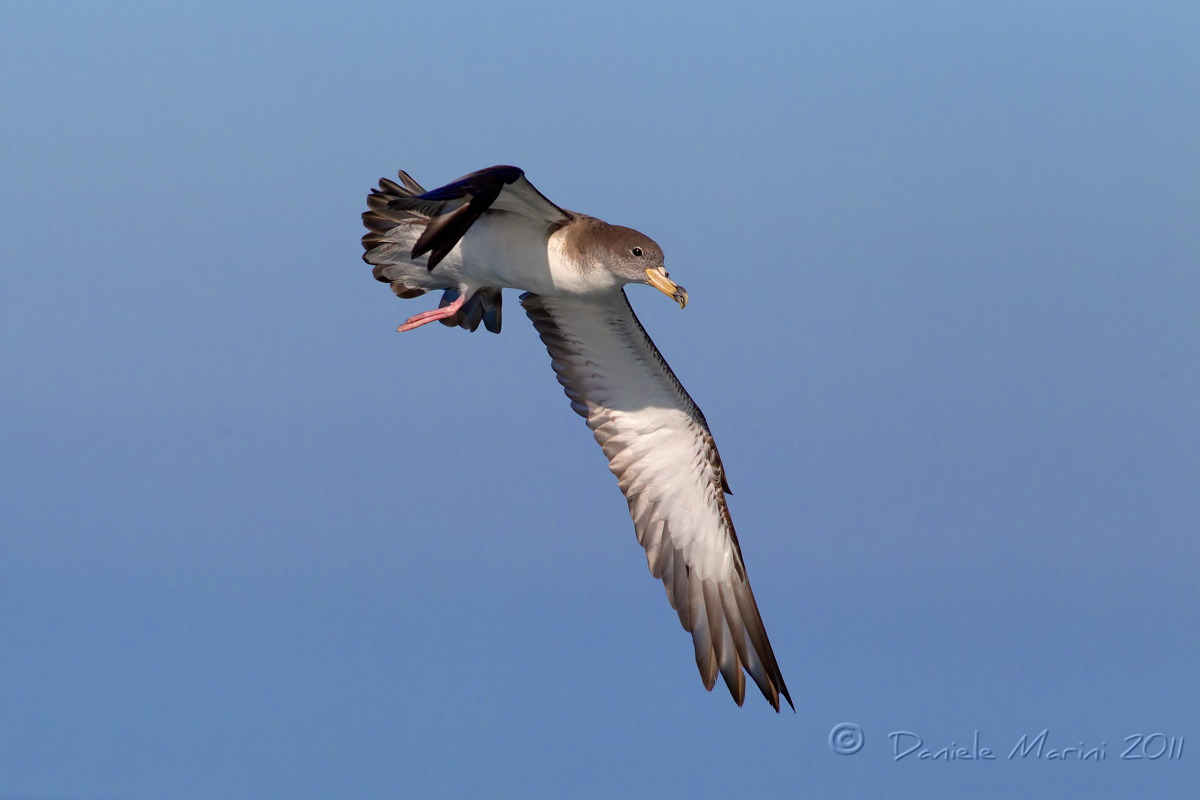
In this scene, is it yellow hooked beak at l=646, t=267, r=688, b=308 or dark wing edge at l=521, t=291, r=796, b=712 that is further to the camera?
dark wing edge at l=521, t=291, r=796, b=712

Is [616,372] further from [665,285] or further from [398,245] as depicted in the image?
[398,245]

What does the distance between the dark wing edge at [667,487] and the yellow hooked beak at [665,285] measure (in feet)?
4.69

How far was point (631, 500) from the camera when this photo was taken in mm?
13094

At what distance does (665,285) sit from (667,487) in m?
3.05

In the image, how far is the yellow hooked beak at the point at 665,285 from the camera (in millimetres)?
10820

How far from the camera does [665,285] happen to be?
1082 centimetres

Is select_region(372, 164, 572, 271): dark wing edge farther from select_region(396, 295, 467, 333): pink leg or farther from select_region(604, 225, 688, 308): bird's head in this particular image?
select_region(396, 295, 467, 333): pink leg

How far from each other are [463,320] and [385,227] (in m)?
1.27

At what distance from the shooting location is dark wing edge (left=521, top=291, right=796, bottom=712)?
40.8ft

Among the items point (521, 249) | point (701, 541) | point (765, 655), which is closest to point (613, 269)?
point (521, 249)

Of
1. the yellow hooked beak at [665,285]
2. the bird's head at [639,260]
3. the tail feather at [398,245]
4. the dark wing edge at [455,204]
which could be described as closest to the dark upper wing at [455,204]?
the dark wing edge at [455,204]

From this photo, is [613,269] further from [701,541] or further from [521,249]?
[701,541]

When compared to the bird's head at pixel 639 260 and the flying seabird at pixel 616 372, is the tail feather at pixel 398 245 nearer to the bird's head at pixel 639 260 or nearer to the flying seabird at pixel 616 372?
the flying seabird at pixel 616 372

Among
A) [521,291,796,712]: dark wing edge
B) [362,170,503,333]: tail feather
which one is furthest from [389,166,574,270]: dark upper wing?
[521,291,796,712]: dark wing edge
